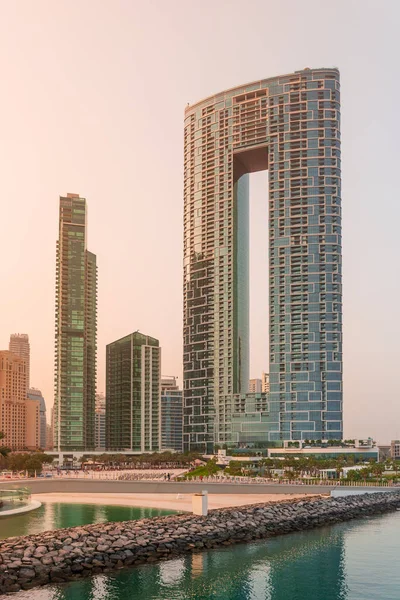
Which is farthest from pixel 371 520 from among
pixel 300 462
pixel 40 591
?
pixel 300 462

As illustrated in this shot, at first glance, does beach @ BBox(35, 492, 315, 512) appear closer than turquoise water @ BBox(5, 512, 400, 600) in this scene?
No

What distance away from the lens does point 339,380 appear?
643 feet

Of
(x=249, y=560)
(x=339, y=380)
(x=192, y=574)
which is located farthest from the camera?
(x=339, y=380)

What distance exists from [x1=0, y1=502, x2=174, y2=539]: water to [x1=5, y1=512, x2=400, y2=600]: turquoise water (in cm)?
1415

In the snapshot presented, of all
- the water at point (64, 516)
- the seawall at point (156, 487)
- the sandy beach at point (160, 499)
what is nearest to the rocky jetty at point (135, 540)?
the water at point (64, 516)

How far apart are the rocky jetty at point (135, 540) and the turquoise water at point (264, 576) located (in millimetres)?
1429

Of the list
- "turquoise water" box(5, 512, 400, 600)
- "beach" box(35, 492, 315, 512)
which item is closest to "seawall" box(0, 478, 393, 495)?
"beach" box(35, 492, 315, 512)

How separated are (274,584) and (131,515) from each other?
30089mm

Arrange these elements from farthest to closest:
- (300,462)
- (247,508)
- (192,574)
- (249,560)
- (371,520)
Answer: (300,462)
(371,520)
(247,508)
(249,560)
(192,574)

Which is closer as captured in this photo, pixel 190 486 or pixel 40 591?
pixel 40 591

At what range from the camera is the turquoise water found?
41562mm

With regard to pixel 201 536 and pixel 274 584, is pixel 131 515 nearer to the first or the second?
pixel 201 536

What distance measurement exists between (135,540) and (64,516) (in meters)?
19.3

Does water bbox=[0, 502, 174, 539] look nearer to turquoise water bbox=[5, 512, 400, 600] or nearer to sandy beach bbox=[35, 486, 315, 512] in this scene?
sandy beach bbox=[35, 486, 315, 512]
